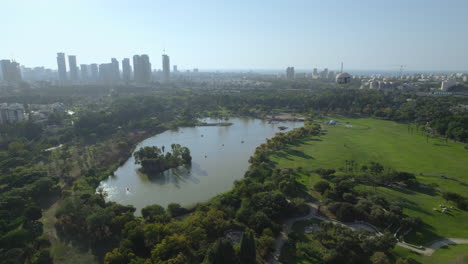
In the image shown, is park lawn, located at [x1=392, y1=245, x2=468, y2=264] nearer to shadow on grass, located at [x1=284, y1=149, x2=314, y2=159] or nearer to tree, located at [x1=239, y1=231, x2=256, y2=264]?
tree, located at [x1=239, y1=231, x2=256, y2=264]

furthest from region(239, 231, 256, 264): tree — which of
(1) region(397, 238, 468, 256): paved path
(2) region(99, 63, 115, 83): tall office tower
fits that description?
(2) region(99, 63, 115, 83): tall office tower

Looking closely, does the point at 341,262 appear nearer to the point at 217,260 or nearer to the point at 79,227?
the point at 217,260

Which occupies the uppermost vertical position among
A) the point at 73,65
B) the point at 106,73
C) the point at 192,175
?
the point at 73,65

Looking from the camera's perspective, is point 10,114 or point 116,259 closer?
point 116,259

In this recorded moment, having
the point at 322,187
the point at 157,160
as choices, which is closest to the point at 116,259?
the point at 322,187

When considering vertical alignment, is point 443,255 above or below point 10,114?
A: below

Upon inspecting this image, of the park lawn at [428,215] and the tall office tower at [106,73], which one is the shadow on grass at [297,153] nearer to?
the park lawn at [428,215]

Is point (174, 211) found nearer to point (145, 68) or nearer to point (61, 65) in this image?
point (145, 68)

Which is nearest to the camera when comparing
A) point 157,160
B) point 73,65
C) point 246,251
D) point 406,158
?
point 246,251
